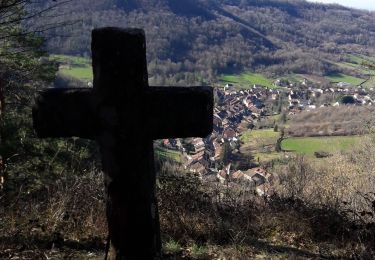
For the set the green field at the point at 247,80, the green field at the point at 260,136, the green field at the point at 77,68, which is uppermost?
the green field at the point at 77,68

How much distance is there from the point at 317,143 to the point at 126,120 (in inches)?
1578

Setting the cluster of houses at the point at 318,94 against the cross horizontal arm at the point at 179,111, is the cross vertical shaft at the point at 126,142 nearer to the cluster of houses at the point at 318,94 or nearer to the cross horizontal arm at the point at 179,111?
the cross horizontal arm at the point at 179,111

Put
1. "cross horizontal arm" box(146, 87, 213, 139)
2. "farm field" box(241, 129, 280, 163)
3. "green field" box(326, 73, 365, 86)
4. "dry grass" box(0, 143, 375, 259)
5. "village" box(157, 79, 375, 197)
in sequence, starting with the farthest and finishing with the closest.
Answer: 1. "green field" box(326, 73, 365, 86)
2. "village" box(157, 79, 375, 197)
3. "farm field" box(241, 129, 280, 163)
4. "dry grass" box(0, 143, 375, 259)
5. "cross horizontal arm" box(146, 87, 213, 139)

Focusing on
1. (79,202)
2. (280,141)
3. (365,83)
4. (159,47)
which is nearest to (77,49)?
(159,47)

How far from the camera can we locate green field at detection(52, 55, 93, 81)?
47.2 meters

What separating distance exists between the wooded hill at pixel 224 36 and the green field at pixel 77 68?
3.93 meters

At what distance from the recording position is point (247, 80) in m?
73.0

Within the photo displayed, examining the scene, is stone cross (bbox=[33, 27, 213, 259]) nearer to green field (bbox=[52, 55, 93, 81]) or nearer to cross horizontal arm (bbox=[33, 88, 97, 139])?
cross horizontal arm (bbox=[33, 88, 97, 139])

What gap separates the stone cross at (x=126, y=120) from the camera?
2.61 meters

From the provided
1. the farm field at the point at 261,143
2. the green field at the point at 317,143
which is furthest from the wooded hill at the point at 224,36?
the green field at the point at 317,143

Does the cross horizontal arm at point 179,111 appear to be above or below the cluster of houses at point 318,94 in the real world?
A: above

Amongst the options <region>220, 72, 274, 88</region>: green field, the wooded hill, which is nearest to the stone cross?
the wooded hill

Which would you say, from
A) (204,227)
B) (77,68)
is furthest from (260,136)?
(204,227)

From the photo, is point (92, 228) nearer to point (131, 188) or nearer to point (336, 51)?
point (131, 188)
